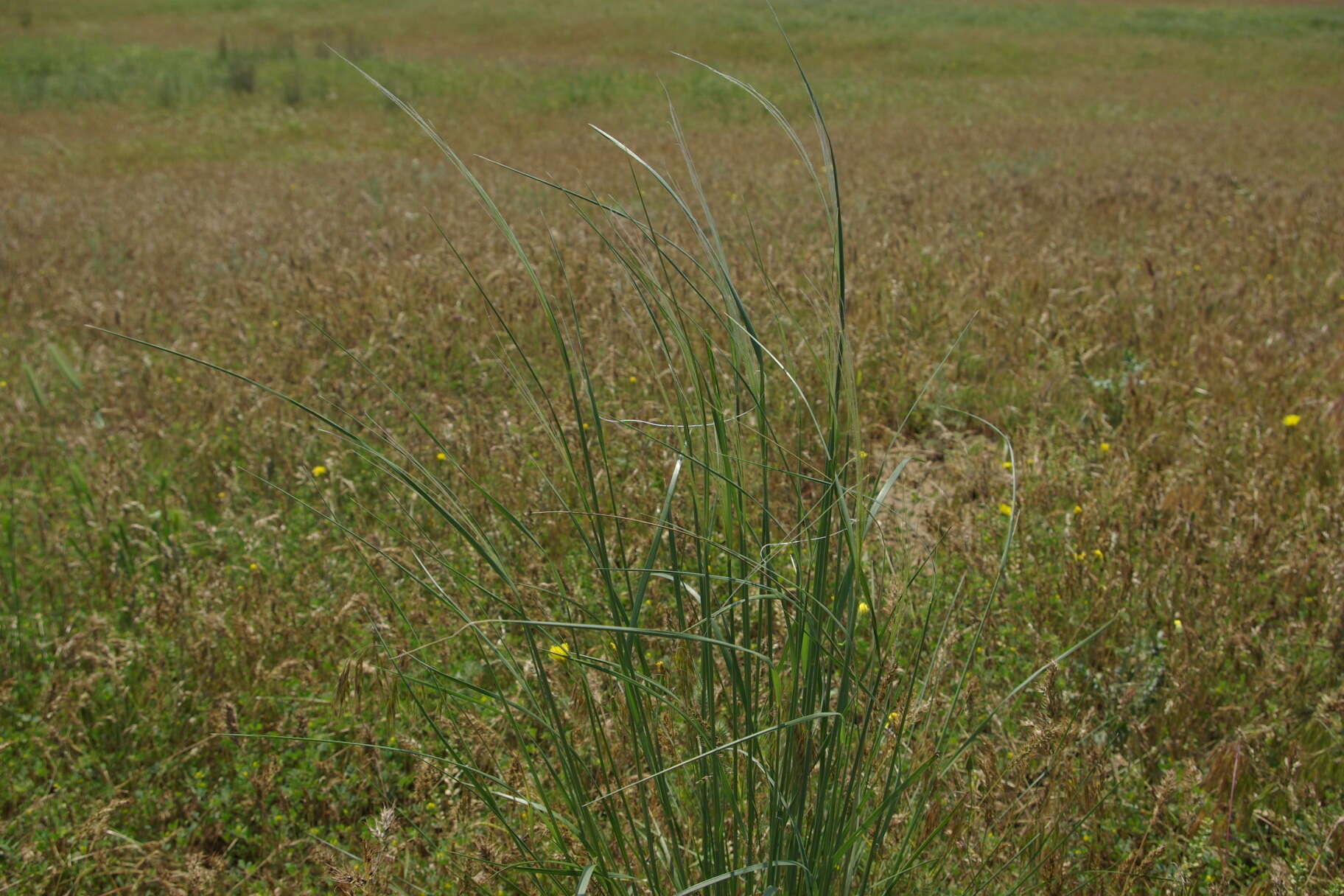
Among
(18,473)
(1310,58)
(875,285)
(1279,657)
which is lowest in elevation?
(18,473)

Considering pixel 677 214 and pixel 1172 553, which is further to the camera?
pixel 677 214

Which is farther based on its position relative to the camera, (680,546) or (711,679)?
(680,546)

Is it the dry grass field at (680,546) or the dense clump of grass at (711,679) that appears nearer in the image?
the dense clump of grass at (711,679)

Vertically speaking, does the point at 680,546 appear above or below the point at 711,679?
below

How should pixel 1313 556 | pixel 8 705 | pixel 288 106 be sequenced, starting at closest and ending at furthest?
pixel 8 705, pixel 1313 556, pixel 288 106

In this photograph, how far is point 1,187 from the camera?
9656 mm

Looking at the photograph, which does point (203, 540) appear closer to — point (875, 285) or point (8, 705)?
point (8, 705)

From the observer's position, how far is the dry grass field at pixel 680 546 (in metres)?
1.14

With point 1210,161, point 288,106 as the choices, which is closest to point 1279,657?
point 1210,161

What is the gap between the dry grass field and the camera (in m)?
1.14

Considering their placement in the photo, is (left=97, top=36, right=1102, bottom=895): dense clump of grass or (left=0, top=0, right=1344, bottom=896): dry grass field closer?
(left=97, top=36, right=1102, bottom=895): dense clump of grass

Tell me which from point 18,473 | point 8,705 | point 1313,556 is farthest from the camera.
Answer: point 18,473

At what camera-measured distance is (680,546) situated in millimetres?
2408

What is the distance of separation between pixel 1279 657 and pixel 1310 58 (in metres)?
31.9
